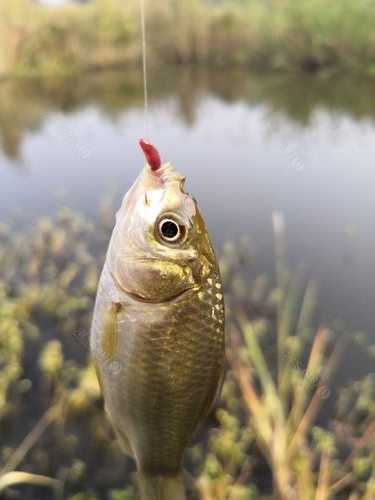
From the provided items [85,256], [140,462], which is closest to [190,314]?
[140,462]

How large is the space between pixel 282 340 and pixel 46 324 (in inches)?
104

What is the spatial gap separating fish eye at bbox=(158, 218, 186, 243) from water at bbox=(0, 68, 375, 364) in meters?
4.54

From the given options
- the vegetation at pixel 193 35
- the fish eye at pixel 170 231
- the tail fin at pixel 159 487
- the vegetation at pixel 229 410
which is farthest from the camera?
the vegetation at pixel 193 35

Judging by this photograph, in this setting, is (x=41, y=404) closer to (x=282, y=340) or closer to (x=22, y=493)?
(x=22, y=493)

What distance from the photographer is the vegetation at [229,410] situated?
11.1 ft

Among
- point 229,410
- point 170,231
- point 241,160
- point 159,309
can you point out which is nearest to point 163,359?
point 159,309

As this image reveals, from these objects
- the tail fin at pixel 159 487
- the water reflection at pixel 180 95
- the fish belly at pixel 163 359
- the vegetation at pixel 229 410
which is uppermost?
the fish belly at pixel 163 359

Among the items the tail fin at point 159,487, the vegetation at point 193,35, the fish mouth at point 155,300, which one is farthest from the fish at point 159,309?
the vegetation at point 193,35

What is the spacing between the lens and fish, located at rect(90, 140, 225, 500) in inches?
50.6

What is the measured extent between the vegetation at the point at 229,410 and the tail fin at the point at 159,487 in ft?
4.23

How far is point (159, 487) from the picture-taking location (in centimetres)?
142

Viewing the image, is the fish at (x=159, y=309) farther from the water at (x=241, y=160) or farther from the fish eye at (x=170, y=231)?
the water at (x=241, y=160)

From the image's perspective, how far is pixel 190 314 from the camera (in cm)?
130

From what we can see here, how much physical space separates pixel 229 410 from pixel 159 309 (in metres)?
3.14
